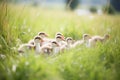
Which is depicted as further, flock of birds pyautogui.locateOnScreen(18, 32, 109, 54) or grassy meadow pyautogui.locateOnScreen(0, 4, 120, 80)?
flock of birds pyautogui.locateOnScreen(18, 32, 109, 54)

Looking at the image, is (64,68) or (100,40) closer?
(64,68)

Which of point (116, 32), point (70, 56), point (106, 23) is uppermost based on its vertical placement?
point (106, 23)

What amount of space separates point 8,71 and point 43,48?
2.17 ft

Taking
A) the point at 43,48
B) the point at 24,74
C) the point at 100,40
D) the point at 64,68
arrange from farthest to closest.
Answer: the point at 100,40 → the point at 43,48 → the point at 64,68 → the point at 24,74

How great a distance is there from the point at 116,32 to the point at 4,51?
80.1 inches

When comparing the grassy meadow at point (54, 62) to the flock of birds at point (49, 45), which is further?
the flock of birds at point (49, 45)

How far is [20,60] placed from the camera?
3.34 meters

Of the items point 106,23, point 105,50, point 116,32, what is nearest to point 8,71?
point 105,50

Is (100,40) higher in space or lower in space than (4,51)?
higher

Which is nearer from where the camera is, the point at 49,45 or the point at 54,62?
the point at 54,62

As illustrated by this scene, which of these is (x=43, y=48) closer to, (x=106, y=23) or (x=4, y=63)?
(x=4, y=63)

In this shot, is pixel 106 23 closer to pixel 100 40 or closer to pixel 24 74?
pixel 100 40

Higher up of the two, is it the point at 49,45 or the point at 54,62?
the point at 49,45

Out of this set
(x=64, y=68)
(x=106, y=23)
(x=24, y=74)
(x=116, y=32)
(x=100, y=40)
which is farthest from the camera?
(x=106, y=23)
